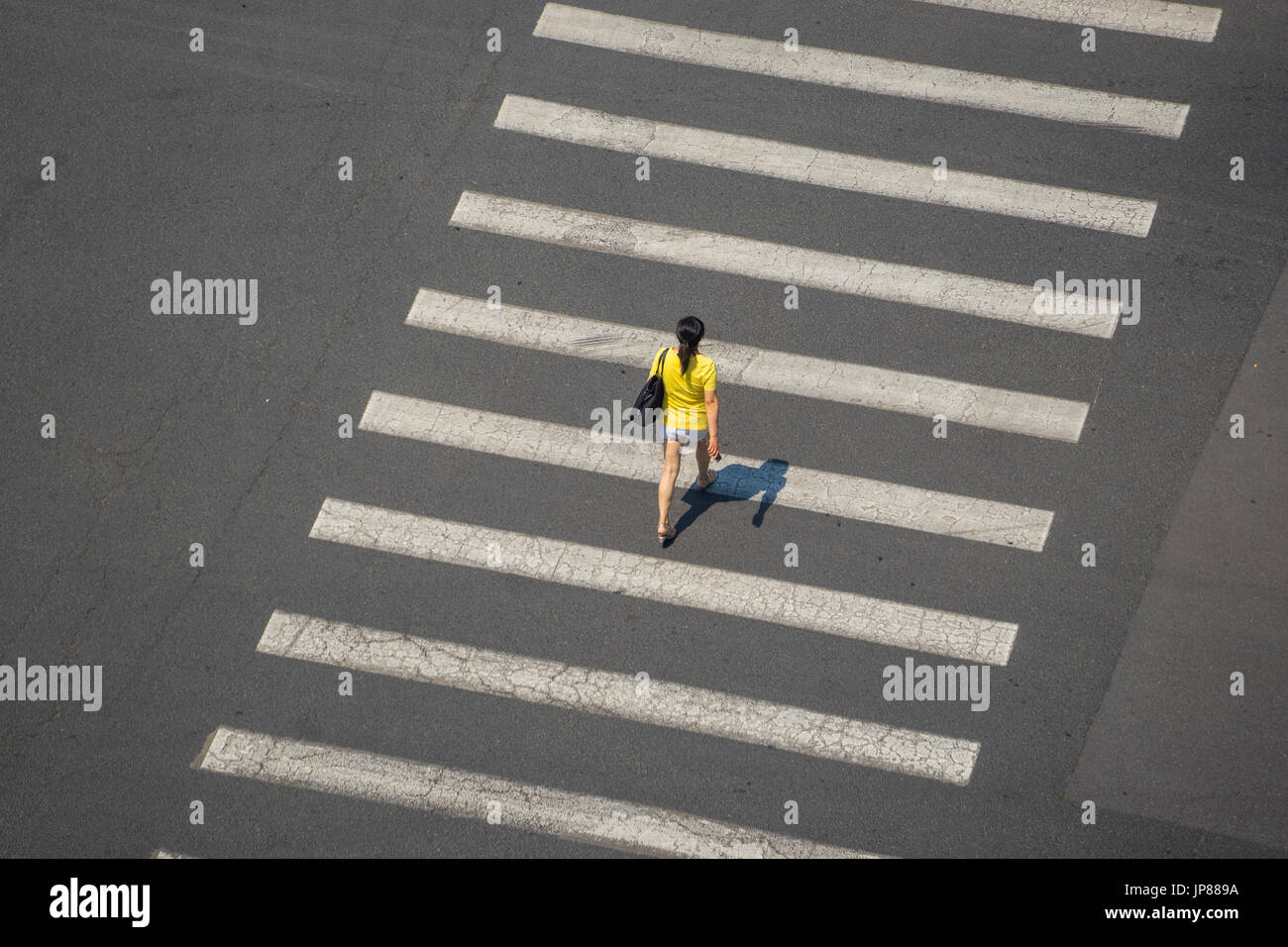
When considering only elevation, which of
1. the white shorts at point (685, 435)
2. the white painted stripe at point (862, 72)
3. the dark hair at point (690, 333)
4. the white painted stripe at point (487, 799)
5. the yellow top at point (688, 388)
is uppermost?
the white painted stripe at point (862, 72)

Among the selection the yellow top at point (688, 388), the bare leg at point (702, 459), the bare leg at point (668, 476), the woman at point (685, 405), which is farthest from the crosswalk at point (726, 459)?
the yellow top at point (688, 388)

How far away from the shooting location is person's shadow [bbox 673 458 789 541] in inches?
363

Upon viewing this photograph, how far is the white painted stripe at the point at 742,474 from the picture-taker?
29.6ft

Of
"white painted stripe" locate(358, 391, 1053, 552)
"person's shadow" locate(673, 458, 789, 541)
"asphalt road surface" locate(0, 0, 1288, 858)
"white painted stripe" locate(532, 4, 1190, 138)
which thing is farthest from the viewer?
"white painted stripe" locate(532, 4, 1190, 138)

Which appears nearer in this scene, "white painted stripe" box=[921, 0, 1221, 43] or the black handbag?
the black handbag

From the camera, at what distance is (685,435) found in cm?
873

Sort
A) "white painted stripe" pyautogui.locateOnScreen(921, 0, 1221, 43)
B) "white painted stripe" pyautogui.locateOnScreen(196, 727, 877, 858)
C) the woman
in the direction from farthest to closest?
"white painted stripe" pyautogui.locateOnScreen(921, 0, 1221, 43)
the woman
"white painted stripe" pyautogui.locateOnScreen(196, 727, 877, 858)

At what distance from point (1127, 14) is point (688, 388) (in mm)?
7026

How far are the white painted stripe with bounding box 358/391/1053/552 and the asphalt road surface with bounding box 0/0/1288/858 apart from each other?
36mm

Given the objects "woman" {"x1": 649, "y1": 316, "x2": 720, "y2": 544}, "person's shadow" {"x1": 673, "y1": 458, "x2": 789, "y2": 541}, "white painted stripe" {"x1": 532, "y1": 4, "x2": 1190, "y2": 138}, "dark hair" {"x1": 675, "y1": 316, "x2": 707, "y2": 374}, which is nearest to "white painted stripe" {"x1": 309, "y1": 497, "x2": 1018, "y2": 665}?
"woman" {"x1": 649, "y1": 316, "x2": 720, "y2": 544}

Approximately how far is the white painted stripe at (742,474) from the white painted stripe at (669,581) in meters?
0.74

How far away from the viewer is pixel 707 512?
922 centimetres

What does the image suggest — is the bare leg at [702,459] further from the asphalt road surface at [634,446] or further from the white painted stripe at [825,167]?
the white painted stripe at [825,167]

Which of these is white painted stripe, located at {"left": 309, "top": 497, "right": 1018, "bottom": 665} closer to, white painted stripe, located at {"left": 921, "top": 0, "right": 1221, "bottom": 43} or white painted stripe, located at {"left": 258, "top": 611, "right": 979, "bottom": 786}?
white painted stripe, located at {"left": 258, "top": 611, "right": 979, "bottom": 786}
